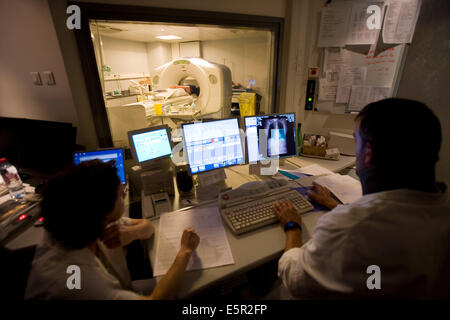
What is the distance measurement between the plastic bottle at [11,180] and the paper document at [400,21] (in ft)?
9.18

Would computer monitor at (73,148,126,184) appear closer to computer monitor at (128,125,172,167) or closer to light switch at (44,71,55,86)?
computer monitor at (128,125,172,167)

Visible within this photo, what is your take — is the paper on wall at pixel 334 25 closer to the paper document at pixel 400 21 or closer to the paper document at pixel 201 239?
the paper document at pixel 400 21

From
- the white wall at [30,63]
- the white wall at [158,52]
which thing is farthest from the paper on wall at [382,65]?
the white wall at [158,52]

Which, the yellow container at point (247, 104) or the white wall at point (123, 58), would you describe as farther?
the white wall at point (123, 58)

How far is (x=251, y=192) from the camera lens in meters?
1.18

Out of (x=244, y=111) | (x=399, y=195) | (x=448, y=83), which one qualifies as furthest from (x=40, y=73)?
(x=448, y=83)

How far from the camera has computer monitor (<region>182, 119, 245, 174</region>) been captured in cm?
124

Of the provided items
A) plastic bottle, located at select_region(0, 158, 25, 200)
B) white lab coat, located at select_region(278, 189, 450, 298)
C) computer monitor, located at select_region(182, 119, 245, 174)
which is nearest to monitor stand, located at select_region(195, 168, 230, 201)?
computer monitor, located at select_region(182, 119, 245, 174)

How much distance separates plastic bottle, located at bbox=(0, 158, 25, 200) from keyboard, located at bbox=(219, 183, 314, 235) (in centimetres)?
123

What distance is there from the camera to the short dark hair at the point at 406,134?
0.65 metres

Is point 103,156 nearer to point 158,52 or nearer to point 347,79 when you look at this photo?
point 347,79

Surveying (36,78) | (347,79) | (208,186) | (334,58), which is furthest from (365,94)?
(36,78)

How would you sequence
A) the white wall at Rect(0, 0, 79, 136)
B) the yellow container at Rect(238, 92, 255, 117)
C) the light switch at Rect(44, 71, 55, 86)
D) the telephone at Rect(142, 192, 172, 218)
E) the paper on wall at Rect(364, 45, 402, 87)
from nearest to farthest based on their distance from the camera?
the telephone at Rect(142, 192, 172, 218) → the white wall at Rect(0, 0, 79, 136) → the light switch at Rect(44, 71, 55, 86) → the paper on wall at Rect(364, 45, 402, 87) → the yellow container at Rect(238, 92, 255, 117)
